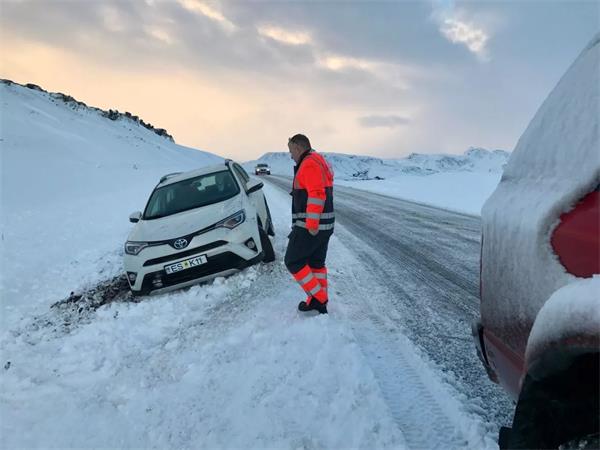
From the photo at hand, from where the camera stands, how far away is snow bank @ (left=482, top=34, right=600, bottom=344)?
1.48 metres

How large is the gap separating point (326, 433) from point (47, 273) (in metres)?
6.27

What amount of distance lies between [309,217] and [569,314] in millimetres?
2989

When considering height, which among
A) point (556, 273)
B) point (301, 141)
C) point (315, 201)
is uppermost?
point (301, 141)

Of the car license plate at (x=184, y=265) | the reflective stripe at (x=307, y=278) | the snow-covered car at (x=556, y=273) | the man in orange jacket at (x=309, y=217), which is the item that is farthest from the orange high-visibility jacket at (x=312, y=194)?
the snow-covered car at (x=556, y=273)

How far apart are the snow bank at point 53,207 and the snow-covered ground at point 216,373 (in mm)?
102

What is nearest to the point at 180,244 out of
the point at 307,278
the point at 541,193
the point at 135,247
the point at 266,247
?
the point at 135,247

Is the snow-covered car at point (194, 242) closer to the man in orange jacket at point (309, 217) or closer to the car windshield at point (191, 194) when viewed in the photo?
Answer: the car windshield at point (191, 194)

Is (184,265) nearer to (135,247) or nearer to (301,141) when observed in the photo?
(135,247)

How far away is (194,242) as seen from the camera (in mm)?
5465

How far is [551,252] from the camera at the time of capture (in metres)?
1.48

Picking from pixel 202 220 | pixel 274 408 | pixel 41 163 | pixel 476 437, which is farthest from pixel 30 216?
pixel 476 437

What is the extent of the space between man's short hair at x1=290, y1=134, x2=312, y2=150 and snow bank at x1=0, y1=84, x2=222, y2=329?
3.94 meters

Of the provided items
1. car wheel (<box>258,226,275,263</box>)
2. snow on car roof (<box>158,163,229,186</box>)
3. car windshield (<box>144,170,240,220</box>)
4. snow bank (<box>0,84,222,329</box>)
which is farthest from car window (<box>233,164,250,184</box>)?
snow bank (<box>0,84,222,329</box>)

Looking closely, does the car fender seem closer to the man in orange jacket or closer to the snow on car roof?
the man in orange jacket
